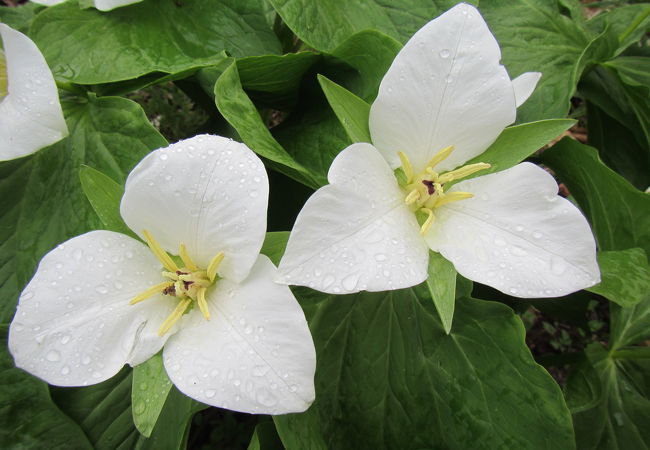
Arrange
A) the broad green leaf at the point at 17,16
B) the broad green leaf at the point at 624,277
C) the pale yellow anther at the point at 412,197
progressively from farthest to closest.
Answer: the broad green leaf at the point at 17,16 → the broad green leaf at the point at 624,277 → the pale yellow anther at the point at 412,197

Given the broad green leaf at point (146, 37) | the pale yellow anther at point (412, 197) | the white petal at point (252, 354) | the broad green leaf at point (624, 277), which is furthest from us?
the broad green leaf at point (146, 37)

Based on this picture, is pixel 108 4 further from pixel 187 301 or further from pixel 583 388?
pixel 583 388

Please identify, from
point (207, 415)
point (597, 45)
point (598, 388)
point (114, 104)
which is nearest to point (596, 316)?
point (598, 388)

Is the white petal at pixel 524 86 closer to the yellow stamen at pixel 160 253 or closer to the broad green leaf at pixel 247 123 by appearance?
the broad green leaf at pixel 247 123

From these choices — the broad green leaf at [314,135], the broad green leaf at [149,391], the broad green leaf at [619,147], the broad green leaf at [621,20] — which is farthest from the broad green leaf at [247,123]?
the broad green leaf at [621,20]

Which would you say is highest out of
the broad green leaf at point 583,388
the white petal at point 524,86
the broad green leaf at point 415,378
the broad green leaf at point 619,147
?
the white petal at point 524,86

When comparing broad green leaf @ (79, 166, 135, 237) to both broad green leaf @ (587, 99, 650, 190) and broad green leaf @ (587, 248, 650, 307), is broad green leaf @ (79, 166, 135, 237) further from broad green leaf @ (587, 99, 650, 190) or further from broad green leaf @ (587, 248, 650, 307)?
broad green leaf @ (587, 99, 650, 190)

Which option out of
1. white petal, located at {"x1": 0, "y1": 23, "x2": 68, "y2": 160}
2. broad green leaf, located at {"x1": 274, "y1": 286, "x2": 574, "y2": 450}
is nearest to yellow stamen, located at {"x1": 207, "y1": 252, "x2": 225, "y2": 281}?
broad green leaf, located at {"x1": 274, "y1": 286, "x2": 574, "y2": 450}
